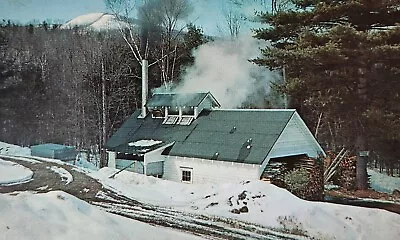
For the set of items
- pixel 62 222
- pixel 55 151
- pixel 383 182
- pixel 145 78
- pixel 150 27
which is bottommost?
pixel 62 222

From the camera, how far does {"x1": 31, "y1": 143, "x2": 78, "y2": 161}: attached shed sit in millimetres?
1993

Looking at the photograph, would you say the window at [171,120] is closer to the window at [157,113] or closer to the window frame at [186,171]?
the window at [157,113]

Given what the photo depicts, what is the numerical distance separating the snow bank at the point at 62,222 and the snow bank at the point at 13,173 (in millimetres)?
98

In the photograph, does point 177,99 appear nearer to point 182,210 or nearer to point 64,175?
point 182,210

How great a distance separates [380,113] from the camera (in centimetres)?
196

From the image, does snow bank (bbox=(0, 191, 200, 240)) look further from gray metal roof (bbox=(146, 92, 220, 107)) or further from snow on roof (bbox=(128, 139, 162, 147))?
gray metal roof (bbox=(146, 92, 220, 107))

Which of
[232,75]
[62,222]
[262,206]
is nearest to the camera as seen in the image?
[62,222]

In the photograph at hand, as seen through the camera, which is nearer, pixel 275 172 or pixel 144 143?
pixel 275 172

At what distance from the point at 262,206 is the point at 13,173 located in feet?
3.36

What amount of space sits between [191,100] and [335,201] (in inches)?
29.3

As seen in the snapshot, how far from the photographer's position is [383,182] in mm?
2066

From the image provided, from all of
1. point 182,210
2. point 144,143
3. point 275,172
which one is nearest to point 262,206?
point 275,172

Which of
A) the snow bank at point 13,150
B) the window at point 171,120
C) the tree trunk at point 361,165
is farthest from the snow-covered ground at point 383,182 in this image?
the snow bank at point 13,150

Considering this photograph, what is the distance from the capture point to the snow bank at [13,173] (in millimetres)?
1980
